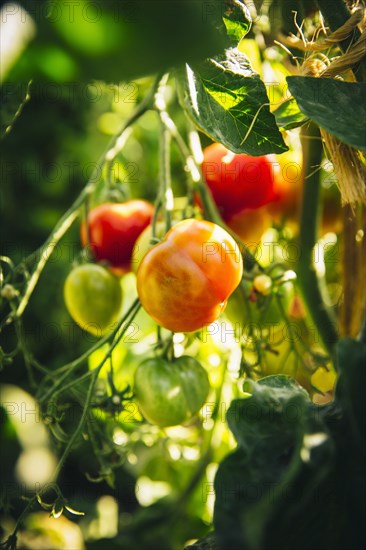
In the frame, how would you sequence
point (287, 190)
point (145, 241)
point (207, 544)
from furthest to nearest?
point (287, 190) < point (145, 241) < point (207, 544)

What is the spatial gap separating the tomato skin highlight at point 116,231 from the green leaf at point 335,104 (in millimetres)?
320

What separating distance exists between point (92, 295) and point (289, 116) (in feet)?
0.92

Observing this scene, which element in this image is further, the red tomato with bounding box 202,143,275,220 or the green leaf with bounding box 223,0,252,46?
the red tomato with bounding box 202,143,275,220

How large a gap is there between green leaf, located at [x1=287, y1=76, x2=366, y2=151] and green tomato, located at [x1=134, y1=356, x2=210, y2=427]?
28 centimetres

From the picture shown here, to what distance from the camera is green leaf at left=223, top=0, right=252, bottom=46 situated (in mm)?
463

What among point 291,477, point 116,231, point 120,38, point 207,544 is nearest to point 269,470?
point 291,477

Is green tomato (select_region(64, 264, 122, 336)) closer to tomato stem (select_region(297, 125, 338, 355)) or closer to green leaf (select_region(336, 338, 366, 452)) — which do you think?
tomato stem (select_region(297, 125, 338, 355))

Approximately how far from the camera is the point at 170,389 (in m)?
0.57

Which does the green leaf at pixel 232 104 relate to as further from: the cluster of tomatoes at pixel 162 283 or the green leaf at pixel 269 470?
the green leaf at pixel 269 470

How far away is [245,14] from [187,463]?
612mm

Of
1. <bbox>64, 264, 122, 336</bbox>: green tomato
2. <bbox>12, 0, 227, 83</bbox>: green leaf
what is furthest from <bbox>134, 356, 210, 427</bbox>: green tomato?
<bbox>12, 0, 227, 83</bbox>: green leaf

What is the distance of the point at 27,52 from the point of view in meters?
0.29

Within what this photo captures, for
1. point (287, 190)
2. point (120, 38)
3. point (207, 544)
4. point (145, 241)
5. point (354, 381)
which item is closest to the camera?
point (120, 38)

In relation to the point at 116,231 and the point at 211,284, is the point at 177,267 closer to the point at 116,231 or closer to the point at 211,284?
the point at 211,284
